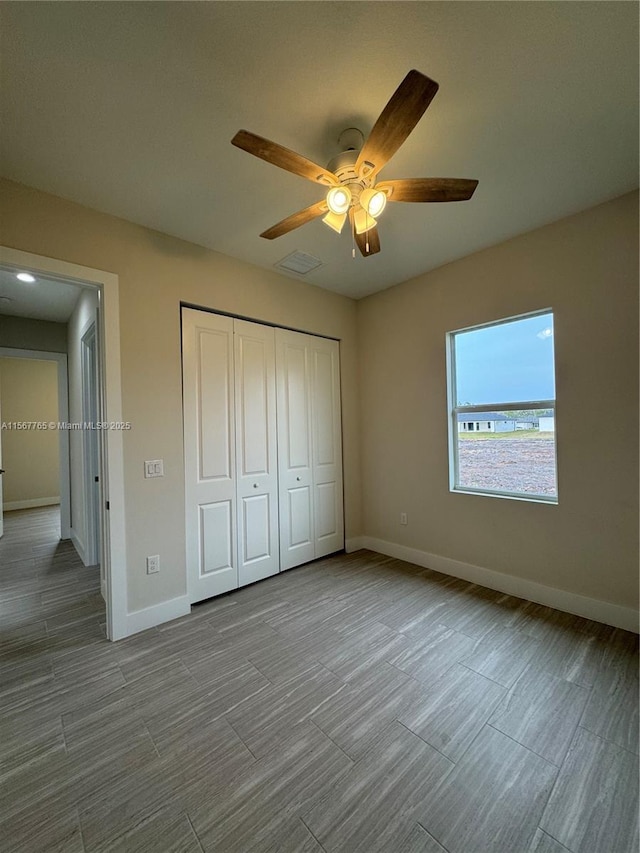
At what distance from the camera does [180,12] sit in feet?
3.88

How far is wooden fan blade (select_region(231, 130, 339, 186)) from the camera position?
50.1 inches

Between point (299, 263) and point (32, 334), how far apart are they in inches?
144

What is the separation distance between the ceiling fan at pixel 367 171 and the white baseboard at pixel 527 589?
8.69 ft

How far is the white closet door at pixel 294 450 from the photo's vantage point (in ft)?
10.6

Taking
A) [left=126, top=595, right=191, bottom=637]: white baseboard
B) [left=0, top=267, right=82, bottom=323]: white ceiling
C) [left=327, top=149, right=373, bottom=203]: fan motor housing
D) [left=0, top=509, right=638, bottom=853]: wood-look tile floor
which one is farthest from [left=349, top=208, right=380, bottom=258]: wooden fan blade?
[left=126, top=595, right=191, bottom=637]: white baseboard

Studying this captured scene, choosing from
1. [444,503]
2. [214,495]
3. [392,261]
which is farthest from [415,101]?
[444,503]

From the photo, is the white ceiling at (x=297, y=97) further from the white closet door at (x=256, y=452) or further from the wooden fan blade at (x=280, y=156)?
the white closet door at (x=256, y=452)

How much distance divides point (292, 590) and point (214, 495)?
1030mm

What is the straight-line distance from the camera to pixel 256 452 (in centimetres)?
304

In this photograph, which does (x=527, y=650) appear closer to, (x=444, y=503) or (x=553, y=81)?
(x=444, y=503)

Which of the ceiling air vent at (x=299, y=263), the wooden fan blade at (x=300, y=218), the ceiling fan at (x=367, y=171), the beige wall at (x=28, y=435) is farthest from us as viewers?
the beige wall at (x=28, y=435)

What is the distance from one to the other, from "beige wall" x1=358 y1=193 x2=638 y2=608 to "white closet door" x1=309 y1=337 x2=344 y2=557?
1.99 ft

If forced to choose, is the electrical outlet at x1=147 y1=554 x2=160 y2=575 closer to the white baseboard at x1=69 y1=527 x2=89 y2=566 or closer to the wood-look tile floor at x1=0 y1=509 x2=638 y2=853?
the wood-look tile floor at x1=0 y1=509 x2=638 y2=853

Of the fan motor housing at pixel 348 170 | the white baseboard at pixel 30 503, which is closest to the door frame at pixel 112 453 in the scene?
the fan motor housing at pixel 348 170
